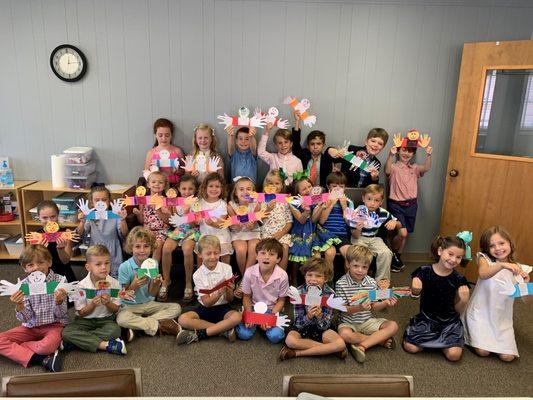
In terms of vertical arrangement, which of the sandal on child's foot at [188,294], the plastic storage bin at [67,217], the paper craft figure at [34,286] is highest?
the plastic storage bin at [67,217]

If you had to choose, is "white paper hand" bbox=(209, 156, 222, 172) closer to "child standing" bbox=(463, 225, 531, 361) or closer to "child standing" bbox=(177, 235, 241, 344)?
"child standing" bbox=(177, 235, 241, 344)

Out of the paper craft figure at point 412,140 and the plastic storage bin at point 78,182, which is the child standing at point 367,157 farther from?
the plastic storage bin at point 78,182

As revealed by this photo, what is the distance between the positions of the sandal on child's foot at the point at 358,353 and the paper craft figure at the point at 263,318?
42 cm

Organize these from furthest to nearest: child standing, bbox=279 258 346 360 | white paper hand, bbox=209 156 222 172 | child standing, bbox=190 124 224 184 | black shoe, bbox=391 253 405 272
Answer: black shoe, bbox=391 253 405 272
child standing, bbox=190 124 224 184
white paper hand, bbox=209 156 222 172
child standing, bbox=279 258 346 360

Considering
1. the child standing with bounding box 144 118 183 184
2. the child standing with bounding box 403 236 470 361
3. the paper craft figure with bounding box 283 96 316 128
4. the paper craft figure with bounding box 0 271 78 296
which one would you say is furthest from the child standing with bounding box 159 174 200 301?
the child standing with bounding box 403 236 470 361

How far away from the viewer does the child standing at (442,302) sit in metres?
2.79

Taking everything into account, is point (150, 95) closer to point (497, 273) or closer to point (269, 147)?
point (269, 147)

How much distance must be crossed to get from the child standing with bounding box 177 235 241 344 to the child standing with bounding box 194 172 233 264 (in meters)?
0.41

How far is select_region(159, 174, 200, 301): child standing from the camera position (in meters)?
3.45

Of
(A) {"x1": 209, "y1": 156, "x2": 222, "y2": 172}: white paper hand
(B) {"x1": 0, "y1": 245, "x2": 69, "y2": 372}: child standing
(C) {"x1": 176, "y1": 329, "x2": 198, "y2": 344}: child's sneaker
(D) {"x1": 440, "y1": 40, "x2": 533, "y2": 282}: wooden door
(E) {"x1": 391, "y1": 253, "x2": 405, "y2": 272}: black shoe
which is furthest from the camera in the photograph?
(E) {"x1": 391, "y1": 253, "x2": 405, "y2": 272}: black shoe

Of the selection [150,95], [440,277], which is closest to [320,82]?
[150,95]

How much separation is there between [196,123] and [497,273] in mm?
2650

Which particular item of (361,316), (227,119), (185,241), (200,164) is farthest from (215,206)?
(361,316)

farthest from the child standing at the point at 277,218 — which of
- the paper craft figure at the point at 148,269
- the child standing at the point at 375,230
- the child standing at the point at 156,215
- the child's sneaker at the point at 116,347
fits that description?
the child's sneaker at the point at 116,347
